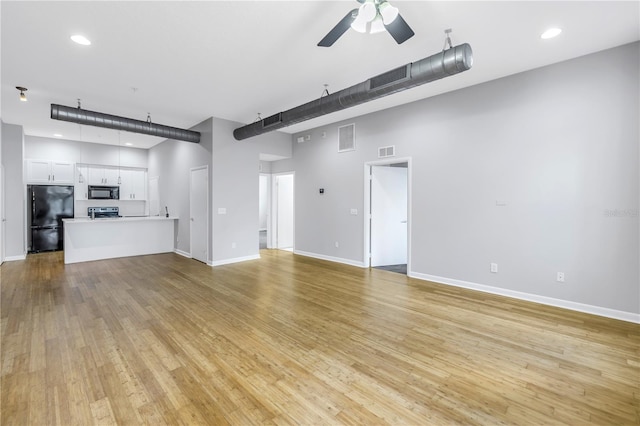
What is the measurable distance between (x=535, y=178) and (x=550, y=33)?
171 centimetres

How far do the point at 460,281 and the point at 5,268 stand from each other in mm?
8626

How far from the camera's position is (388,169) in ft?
19.6

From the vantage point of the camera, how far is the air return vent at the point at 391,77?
321cm

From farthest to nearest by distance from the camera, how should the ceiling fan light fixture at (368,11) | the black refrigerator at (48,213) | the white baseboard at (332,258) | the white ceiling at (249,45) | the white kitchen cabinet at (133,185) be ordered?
the white kitchen cabinet at (133,185), the black refrigerator at (48,213), the white baseboard at (332,258), the white ceiling at (249,45), the ceiling fan light fixture at (368,11)

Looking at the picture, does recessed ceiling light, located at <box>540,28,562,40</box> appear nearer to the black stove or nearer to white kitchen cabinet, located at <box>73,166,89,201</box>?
the black stove

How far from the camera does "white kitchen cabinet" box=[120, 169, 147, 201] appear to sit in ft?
29.4

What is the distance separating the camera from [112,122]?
5.00 metres

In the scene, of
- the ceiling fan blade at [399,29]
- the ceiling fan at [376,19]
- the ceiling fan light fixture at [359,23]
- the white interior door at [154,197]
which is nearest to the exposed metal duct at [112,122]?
the white interior door at [154,197]

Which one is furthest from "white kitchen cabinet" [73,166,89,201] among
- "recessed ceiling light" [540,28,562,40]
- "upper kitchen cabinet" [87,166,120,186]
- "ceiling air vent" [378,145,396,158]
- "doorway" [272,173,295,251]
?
"recessed ceiling light" [540,28,562,40]

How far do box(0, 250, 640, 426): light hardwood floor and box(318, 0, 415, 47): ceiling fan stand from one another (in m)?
2.73

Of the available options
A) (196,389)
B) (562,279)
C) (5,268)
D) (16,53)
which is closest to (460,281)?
(562,279)

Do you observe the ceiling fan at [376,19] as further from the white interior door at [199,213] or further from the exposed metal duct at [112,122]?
the white interior door at [199,213]

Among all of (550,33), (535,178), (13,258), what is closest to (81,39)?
(550,33)

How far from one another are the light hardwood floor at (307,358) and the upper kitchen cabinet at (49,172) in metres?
4.75
